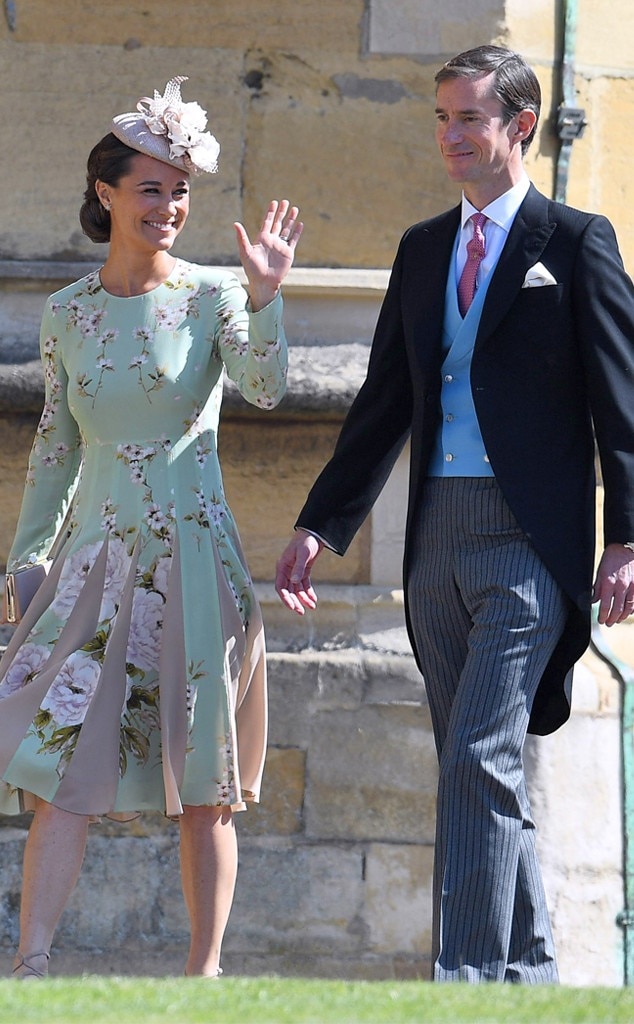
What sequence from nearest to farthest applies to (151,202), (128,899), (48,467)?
1. (151,202)
2. (48,467)
3. (128,899)

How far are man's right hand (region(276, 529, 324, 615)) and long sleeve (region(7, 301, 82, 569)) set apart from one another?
582 mm

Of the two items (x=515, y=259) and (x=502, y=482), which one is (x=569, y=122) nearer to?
(x=515, y=259)

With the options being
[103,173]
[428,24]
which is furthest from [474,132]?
[428,24]

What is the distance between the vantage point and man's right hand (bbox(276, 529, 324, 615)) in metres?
3.74

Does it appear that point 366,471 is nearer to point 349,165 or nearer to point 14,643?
point 14,643

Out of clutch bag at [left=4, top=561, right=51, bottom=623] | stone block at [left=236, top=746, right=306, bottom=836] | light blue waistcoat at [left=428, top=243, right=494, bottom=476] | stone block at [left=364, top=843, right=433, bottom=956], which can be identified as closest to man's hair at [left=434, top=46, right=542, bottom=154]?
light blue waistcoat at [left=428, top=243, right=494, bottom=476]

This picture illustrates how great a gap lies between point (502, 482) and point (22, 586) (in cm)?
117

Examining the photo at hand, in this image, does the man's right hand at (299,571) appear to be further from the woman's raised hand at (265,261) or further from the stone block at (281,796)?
the stone block at (281,796)

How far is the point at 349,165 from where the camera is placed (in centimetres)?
480

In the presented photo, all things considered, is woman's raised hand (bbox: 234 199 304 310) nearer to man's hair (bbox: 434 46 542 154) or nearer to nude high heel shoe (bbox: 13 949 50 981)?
man's hair (bbox: 434 46 542 154)

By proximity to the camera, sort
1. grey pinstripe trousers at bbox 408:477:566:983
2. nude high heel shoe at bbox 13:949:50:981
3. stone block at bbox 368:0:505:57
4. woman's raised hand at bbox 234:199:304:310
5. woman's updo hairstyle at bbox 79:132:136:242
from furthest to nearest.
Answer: stone block at bbox 368:0:505:57, woman's updo hairstyle at bbox 79:132:136:242, woman's raised hand at bbox 234:199:304:310, nude high heel shoe at bbox 13:949:50:981, grey pinstripe trousers at bbox 408:477:566:983

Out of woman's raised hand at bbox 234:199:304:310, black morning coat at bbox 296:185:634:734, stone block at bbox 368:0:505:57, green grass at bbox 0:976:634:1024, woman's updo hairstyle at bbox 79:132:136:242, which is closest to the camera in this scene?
green grass at bbox 0:976:634:1024

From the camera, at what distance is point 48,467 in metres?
4.00

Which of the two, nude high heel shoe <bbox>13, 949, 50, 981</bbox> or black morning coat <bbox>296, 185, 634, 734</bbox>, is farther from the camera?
nude high heel shoe <bbox>13, 949, 50, 981</bbox>
